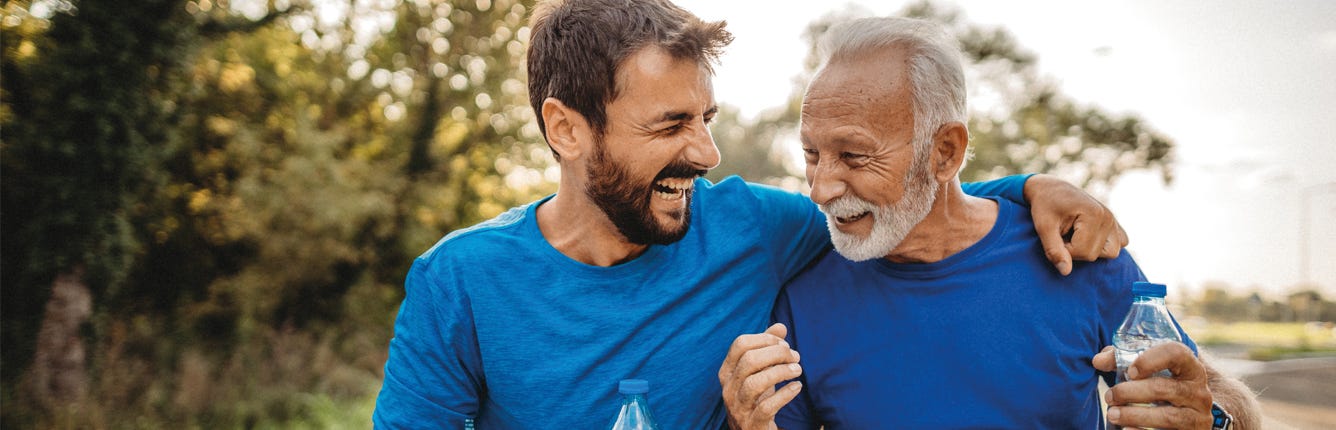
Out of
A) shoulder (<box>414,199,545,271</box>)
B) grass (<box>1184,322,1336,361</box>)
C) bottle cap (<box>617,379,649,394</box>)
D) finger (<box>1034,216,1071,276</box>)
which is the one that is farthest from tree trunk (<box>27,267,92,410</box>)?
grass (<box>1184,322,1336,361</box>)

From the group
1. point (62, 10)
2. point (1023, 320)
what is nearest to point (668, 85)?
point (1023, 320)

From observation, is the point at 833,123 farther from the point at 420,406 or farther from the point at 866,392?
the point at 420,406

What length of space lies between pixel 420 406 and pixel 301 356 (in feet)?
40.7

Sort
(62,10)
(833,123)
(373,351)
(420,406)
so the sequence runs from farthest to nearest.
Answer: (373,351), (62,10), (833,123), (420,406)

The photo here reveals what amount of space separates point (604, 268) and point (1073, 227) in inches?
54.3

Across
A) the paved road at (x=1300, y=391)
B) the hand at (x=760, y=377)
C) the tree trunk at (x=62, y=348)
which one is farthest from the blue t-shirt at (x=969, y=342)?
the paved road at (x=1300, y=391)

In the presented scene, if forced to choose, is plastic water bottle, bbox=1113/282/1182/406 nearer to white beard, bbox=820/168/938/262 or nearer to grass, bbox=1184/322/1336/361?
white beard, bbox=820/168/938/262

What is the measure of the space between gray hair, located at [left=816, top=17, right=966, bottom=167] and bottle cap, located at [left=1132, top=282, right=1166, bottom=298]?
65 centimetres

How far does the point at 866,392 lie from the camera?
2.40m

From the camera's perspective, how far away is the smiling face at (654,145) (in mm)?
2402

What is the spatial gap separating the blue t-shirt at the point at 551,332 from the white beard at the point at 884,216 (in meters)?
0.34

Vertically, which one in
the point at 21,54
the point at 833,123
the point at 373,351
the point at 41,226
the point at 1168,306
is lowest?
the point at 373,351

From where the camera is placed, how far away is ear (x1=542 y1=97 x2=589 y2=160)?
2551 mm

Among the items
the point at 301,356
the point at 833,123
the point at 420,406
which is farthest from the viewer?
the point at 301,356
